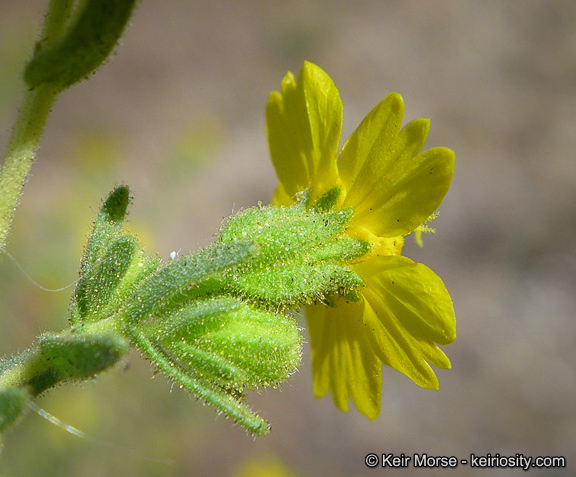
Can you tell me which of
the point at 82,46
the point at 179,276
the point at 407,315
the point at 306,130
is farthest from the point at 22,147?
the point at 407,315

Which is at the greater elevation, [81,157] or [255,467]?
[81,157]

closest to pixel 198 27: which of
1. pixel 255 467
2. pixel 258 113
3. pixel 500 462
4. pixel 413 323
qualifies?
pixel 258 113

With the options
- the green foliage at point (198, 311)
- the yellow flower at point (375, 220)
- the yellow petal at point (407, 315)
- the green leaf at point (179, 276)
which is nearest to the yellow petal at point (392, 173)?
the yellow flower at point (375, 220)

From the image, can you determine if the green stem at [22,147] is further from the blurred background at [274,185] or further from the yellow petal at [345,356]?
the blurred background at [274,185]

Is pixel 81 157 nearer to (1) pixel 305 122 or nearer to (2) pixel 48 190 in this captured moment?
(2) pixel 48 190

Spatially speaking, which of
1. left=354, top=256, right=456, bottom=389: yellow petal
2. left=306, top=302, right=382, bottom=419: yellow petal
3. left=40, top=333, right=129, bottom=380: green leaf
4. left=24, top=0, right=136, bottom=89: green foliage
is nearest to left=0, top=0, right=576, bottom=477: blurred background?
left=306, top=302, right=382, bottom=419: yellow petal

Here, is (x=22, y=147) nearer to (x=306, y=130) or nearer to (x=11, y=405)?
(x=11, y=405)
